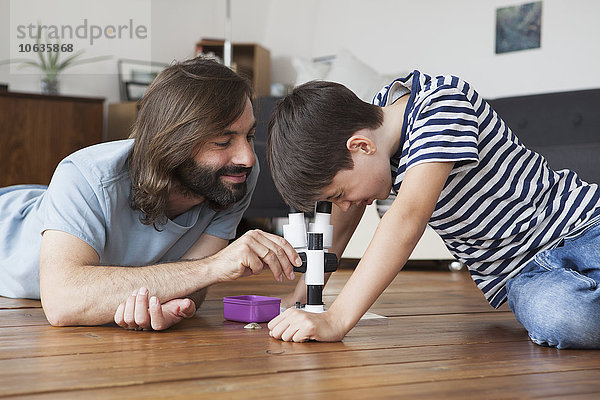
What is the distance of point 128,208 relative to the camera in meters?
1.36

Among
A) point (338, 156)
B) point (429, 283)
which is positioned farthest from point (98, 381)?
point (429, 283)

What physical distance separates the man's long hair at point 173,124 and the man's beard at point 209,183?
2cm

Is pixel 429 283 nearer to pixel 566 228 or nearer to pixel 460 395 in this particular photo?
pixel 566 228

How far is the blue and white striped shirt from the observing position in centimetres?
115

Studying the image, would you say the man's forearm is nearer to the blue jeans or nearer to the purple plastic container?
the purple plastic container

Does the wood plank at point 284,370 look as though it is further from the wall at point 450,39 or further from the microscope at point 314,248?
the wall at point 450,39

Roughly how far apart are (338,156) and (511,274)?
1.45 ft

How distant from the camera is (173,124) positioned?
1.32 m

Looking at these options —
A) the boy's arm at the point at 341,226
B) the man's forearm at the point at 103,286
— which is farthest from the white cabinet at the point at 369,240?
the man's forearm at the point at 103,286

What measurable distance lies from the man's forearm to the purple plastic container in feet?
0.46

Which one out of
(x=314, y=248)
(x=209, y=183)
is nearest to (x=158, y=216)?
(x=209, y=183)

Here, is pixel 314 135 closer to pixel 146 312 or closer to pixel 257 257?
pixel 257 257

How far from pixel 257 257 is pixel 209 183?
0.26 metres

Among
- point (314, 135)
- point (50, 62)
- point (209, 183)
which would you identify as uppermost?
point (50, 62)
